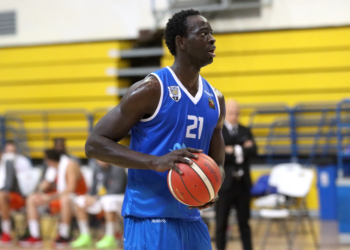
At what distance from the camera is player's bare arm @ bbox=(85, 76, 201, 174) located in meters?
2.36

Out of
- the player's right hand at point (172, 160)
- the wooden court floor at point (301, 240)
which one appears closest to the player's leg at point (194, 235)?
the player's right hand at point (172, 160)

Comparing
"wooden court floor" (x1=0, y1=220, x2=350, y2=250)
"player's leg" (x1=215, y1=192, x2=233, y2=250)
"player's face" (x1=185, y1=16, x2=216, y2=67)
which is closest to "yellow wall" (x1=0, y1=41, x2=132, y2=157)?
"wooden court floor" (x1=0, y1=220, x2=350, y2=250)

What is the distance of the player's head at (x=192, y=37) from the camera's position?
2.56 m

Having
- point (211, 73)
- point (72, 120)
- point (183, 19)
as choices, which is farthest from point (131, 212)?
point (72, 120)

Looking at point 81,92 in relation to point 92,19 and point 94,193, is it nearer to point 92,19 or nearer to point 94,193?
point 92,19

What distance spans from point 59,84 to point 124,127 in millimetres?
8868

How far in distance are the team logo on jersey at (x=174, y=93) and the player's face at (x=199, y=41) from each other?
0.65 feet

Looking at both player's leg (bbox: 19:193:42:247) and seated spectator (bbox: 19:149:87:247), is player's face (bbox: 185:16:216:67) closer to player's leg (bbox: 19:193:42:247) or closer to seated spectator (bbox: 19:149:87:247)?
seated spectator (bbox: 19:149:87:247)

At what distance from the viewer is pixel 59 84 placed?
1095cm

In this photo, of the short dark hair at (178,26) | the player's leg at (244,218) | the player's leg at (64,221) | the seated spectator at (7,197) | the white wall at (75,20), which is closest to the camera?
the short dark hair at (178,26)

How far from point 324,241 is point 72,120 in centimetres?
593

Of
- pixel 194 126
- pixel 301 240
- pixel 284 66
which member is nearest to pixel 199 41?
pixel 194 126

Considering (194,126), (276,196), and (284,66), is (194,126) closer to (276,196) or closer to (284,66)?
(276,196)

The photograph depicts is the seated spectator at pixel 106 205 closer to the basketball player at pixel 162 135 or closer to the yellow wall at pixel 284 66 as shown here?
the yellow wall at pixel 284 66
